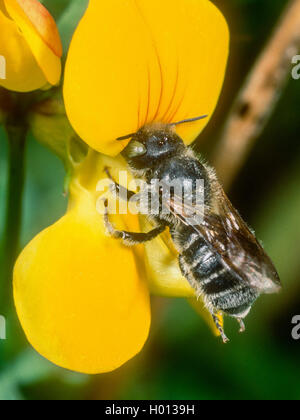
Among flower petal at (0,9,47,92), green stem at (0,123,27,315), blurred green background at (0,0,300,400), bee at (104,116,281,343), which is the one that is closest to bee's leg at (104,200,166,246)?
bee at (104,116,281,343)

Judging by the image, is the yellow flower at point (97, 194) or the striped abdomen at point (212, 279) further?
the striped abdomen at point (212, 279)

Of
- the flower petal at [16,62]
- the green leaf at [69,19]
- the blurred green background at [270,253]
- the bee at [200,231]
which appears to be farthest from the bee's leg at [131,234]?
the blurred green background at [270,253]

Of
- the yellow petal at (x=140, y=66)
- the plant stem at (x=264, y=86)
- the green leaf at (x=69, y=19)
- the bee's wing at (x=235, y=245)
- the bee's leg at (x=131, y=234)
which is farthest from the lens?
the plant stem at (x=264, y=86)

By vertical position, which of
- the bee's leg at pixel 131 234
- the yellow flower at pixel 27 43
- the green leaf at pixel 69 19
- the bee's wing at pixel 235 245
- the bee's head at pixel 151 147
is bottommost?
the bee's leg at pixel 131 234

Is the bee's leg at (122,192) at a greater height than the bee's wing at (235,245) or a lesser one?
→ lesser

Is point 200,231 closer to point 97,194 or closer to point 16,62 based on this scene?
point 97,194

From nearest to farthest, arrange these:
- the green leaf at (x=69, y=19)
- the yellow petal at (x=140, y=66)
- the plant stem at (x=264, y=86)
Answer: the yellow petal at (x=140, y=66), the green leaf at (x=69, y=19), the plant stem at (x=264, y=86)

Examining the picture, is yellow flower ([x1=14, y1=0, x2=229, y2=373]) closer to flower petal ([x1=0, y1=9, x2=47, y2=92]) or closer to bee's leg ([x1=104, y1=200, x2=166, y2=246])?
bee's leg ([x1=104, y1=200, x2=166, y2=246])

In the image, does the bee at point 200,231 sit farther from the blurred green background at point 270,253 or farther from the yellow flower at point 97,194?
the blurred green background at point 270,253
